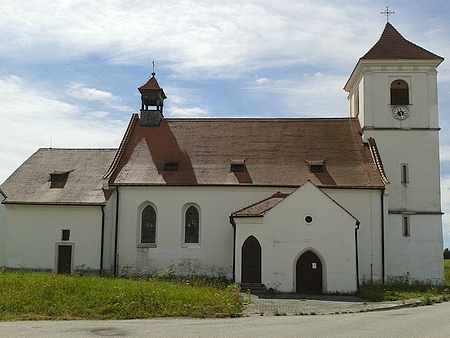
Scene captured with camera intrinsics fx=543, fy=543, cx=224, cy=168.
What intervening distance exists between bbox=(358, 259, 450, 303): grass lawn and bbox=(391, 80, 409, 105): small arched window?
9.72m

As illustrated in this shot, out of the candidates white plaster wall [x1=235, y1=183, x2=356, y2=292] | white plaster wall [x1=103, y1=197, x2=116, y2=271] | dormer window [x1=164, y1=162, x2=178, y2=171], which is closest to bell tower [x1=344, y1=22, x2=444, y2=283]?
white plaster wall [x1=235, y1=183, x2=356, y2=292]

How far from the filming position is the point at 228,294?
19.3 metres

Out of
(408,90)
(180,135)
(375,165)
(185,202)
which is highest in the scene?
(408,90)

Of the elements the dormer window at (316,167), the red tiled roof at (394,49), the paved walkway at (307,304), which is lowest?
the paved walkway at (307,304)

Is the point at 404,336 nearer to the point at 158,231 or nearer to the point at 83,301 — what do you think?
the point at 83,301

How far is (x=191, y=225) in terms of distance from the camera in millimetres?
28594

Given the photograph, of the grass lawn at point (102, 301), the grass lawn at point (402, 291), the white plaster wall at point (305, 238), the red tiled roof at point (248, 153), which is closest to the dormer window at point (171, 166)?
the red tiled roof at point (248, 153)

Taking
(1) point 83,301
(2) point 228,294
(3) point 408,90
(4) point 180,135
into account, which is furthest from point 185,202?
(3) point 408,90

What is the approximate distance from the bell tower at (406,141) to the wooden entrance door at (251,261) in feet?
23.3

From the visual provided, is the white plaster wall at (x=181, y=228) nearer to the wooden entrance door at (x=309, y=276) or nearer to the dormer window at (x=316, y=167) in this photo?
the dormer window at (x=316, y=167)

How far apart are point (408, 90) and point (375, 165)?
16.2ft

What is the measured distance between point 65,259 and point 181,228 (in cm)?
616

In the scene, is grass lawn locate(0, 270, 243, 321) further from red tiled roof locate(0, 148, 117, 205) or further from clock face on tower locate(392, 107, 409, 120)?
clock face on tower locate(392, 107, 409, 120)

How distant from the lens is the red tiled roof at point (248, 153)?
28.3 meters
